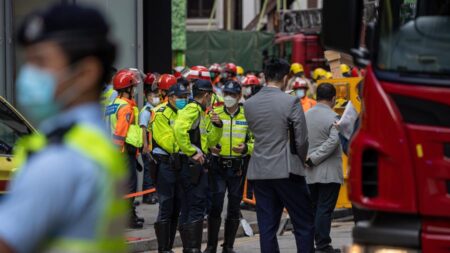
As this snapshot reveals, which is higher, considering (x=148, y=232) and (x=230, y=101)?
(x=230, y=101)

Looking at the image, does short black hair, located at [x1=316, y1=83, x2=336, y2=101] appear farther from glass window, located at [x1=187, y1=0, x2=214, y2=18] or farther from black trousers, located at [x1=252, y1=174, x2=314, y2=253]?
glass window, located at [x1=187, y1=0, x2=214, y2=18]

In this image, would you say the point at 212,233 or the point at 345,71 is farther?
the point at 345,71

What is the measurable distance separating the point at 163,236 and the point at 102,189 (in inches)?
346

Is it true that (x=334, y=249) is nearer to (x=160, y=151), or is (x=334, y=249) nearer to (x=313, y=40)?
(x=160, y=151)

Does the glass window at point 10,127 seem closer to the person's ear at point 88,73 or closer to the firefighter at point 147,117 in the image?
the firefighter at point 147,117

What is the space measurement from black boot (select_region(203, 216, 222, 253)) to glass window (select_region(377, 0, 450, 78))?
5.26 meters

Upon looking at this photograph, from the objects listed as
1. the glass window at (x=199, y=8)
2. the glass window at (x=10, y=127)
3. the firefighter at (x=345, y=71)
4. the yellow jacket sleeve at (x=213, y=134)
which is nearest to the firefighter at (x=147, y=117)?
the yellow jacket sleeve at (x=213, y=134)

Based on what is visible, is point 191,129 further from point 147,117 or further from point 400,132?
point 400,132

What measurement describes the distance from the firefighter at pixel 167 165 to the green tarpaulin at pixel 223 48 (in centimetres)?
2485

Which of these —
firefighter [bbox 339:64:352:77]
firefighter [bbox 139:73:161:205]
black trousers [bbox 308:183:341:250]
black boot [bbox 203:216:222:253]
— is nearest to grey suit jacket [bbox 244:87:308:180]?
black trousers [bbox 308:183:341:250]

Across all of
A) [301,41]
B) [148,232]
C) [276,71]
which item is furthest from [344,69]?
Answer: [276,71]

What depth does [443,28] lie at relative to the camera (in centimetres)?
712

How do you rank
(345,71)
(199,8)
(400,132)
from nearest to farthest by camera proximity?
(400,132) < (345,71) < (199,8)

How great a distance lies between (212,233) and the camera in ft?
40.6
